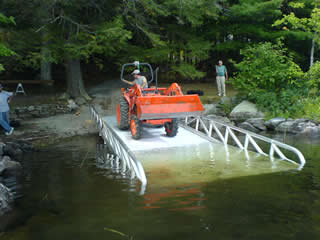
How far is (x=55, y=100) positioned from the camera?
667 inches

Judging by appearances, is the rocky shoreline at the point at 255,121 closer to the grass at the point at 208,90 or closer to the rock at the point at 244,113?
the rock at the point at 244,113

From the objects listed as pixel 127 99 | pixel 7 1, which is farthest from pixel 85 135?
pixel 7 1

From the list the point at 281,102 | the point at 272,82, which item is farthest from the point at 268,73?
the point at 281,102

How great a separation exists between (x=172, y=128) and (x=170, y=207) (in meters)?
4.69

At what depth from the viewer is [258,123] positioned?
45.8 feet

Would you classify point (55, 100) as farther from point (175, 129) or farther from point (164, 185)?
point (164, 185)

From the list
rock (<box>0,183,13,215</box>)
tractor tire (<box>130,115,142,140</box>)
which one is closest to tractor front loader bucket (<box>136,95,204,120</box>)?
tractor tire (<box>130,115,142,140</box>)

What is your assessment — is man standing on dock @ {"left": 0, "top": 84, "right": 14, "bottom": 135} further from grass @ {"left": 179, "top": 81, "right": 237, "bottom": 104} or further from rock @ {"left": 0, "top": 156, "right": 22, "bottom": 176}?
grass @ {"left": 179, "top": 81, "right": 237, "bottom": 104}

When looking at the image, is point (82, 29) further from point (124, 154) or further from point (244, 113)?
point (124, 154)

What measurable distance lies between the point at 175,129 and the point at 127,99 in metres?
1.64

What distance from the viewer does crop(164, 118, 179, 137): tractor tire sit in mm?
9734

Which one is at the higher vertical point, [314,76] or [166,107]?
[314,76]

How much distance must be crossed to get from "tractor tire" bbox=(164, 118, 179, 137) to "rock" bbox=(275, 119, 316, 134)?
5384mm

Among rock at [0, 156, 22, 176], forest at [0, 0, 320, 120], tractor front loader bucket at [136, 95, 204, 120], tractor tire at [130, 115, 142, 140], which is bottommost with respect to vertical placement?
rock at [0, 156, 22, 176]
